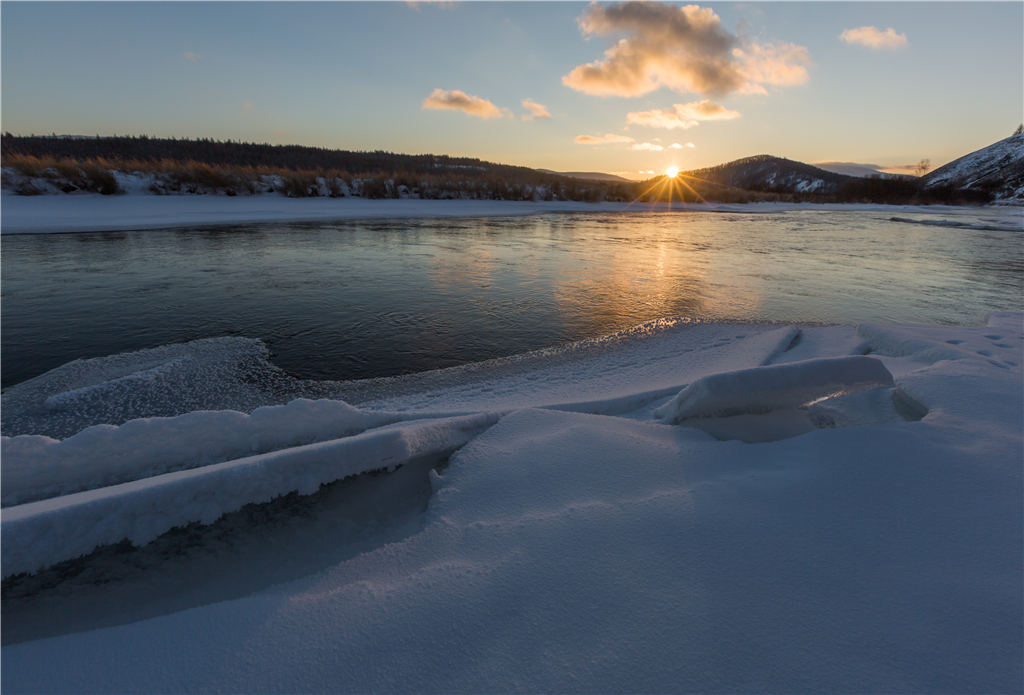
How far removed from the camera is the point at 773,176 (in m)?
99.1

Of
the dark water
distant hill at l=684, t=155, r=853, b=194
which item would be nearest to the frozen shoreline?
the dark water

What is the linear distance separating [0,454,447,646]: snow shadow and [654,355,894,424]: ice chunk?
1.36 meters

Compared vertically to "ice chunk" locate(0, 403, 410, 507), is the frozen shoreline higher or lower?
higher

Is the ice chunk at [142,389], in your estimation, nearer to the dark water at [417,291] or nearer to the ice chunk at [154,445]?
the dark water at [417,291]

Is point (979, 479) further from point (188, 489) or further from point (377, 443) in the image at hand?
point (188, 489)

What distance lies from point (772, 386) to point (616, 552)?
1.32m

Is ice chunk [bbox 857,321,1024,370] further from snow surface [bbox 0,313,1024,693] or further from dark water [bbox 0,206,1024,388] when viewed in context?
dark water [bbox 0,206,1024,388]

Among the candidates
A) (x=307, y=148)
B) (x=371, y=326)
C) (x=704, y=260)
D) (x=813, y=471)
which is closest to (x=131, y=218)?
(x=371, y=326)

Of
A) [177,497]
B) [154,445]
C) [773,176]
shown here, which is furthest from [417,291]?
[773,176]

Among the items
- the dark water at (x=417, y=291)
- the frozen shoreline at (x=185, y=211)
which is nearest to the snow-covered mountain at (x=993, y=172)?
the dark water at (x=417, y=291)

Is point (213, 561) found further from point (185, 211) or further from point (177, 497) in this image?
point (185, 211)

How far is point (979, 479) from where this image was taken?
1.47 meters

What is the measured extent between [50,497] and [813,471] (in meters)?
3.02

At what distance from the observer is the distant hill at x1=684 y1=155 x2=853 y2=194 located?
83.8m
